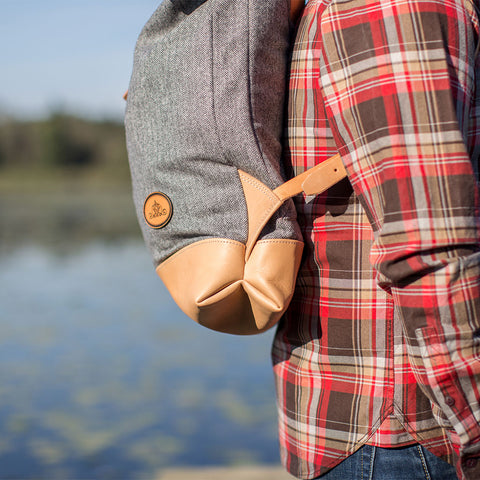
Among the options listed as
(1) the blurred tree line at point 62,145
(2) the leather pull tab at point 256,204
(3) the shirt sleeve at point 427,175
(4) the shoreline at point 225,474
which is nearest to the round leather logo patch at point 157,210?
(2) the leather pull tab at point 256,204

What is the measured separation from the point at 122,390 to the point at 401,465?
11.4 ft

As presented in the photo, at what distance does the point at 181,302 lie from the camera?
0.95 m

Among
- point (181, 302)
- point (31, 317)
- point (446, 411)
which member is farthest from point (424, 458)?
point (31, 317)

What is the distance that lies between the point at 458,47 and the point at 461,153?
145 mm

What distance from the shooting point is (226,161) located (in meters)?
0.90

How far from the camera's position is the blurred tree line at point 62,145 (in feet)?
84.6

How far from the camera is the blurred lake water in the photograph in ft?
10.5

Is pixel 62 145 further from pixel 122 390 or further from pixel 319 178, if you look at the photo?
pixel 319 178

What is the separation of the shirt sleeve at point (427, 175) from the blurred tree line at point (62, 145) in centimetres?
2514

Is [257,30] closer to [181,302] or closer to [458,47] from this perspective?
[458,47]

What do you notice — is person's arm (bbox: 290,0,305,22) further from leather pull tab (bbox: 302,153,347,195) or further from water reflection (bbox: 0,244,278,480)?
water reflection (bbox: 0,244,278,480)

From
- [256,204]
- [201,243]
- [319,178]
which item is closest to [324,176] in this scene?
[319,178]

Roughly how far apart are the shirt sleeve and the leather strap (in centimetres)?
9

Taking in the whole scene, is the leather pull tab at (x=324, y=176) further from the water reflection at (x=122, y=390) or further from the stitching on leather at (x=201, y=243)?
the water reflection at (x=122, y=390)
